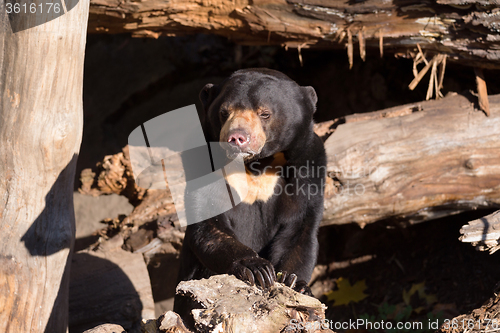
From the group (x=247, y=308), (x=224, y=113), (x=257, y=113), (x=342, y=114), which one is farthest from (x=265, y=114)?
(x=342, y=114)

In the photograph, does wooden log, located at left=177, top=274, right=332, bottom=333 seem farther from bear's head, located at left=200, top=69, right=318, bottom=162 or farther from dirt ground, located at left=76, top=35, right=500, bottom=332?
dirt ground, located at left=76, top=35, right=500, bottom=332

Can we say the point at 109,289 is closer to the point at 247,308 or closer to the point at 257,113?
the point at 257,113

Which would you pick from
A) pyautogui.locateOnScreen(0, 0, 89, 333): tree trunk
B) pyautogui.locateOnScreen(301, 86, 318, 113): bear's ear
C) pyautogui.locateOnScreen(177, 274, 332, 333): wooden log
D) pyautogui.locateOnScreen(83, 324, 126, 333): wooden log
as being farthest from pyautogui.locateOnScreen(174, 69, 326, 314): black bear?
pyautogui.locateOnScreen(0, 0, 89, 333): tree trunk

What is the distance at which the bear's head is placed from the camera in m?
2.75

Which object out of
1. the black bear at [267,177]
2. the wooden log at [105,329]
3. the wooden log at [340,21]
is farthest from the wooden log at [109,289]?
the wooden log at [340,21]

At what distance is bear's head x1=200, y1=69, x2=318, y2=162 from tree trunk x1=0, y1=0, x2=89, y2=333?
2.76 feet

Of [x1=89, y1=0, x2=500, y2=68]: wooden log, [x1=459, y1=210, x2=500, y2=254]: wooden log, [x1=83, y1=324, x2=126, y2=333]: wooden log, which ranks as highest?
[x1=89, y1=0, x2=500, y2=68]: wooden log

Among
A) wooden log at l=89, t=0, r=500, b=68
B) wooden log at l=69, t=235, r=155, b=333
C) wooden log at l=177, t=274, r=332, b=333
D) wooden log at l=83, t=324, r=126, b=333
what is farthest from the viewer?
wooden log at l=69, t=235, r=155, b=333

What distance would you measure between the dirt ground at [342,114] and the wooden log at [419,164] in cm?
58

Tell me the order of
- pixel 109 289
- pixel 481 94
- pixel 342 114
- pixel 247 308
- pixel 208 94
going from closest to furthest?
1. pixel 247 308
2. pixel 208 94
3. pixel 481 94
4. pixel 109 289
5. pixel 342 114

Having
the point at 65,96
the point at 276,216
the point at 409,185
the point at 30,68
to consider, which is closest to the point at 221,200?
the point at 276,216

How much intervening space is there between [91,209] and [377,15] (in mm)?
4518

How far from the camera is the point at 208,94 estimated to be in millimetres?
3184

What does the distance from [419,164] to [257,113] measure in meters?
1.63
